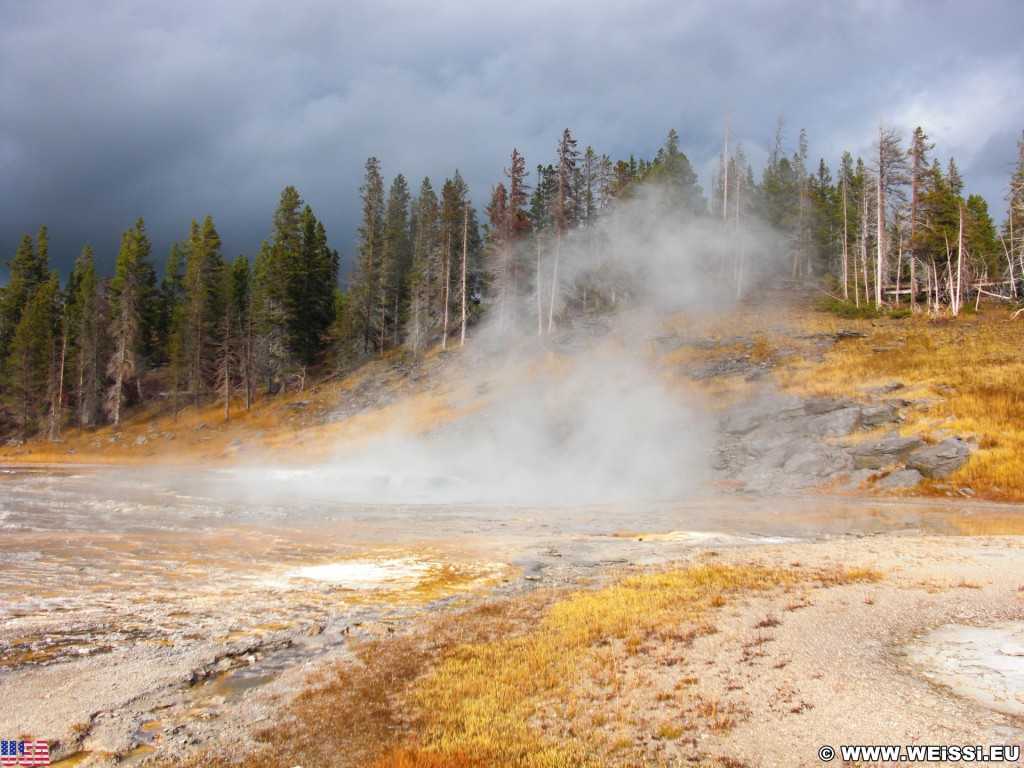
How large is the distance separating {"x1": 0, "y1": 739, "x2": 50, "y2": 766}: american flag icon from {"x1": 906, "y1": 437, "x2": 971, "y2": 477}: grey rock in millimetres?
26564

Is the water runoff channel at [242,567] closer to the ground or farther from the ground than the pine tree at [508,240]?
closer to the ground

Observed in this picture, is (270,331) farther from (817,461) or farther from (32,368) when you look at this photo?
(817,461)

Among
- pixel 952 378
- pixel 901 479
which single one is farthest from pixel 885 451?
pixel 952 378

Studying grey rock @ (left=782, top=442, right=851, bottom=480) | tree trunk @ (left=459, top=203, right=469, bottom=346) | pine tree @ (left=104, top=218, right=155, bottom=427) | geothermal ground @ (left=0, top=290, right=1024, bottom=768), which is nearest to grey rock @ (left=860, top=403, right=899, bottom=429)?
geothermal ground @ (left=0, top=290, right=1024, bottom=768)

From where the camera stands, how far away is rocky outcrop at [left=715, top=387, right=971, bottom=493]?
23016 mm

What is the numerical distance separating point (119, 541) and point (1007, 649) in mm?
17250

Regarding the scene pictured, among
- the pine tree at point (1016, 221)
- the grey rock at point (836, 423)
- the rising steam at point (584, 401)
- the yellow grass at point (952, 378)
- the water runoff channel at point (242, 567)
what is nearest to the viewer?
the water runoff channel at point (242, 567)

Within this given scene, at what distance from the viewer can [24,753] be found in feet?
15.8

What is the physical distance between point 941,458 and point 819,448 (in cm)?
428

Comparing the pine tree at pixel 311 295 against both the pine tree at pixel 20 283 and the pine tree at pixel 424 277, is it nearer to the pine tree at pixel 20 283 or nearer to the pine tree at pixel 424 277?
the pine tree at pixel 424 277

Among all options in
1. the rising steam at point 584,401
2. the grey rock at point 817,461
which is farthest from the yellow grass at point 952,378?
the rising steam at point 584,401

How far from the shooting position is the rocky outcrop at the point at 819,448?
23.0 metres

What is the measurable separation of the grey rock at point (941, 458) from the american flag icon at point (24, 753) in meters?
26.6

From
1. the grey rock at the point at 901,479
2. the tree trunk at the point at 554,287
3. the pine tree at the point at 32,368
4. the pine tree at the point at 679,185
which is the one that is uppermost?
the pine tree at the point at 679,185
